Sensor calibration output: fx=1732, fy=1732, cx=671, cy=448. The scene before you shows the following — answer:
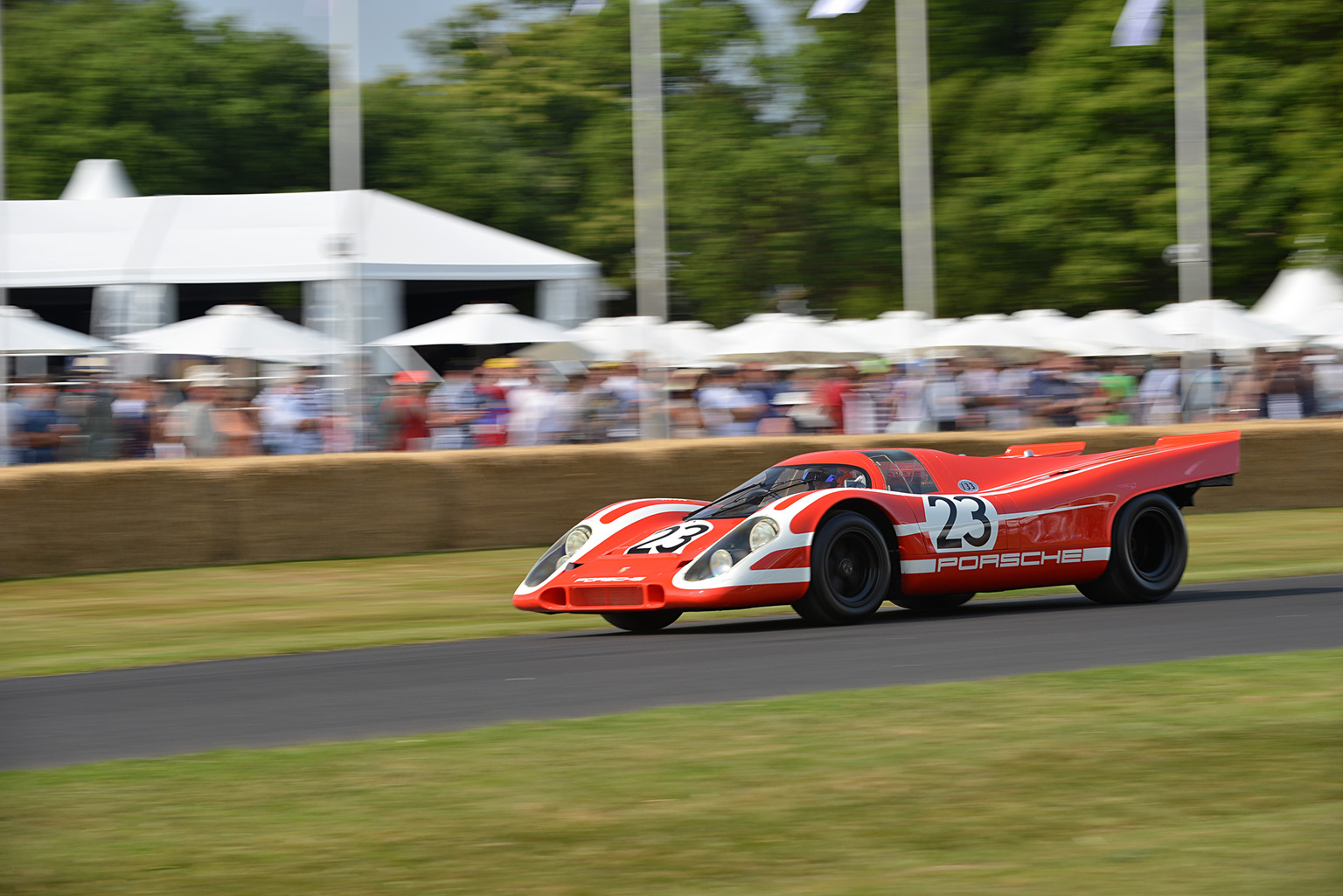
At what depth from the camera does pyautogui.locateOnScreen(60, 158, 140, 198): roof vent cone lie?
111 ft

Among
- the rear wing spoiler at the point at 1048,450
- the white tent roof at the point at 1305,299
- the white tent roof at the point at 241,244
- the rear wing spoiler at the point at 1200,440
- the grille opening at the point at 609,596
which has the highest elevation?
the white tent roof at the point at 241,244

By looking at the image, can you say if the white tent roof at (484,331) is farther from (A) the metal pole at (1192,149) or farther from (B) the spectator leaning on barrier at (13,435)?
(B) the spectator leaning on barrier at (13,435)

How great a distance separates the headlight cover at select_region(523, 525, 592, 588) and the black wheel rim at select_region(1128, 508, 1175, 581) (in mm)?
3592

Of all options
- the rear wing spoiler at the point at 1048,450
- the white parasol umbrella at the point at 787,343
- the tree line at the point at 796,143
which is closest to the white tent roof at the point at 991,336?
the white parasol umbrella at the point at 787,343

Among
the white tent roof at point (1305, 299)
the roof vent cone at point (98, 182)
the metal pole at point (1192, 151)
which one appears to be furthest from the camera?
the roof vent cone at point (98, 182)

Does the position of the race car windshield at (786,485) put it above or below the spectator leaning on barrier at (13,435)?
below

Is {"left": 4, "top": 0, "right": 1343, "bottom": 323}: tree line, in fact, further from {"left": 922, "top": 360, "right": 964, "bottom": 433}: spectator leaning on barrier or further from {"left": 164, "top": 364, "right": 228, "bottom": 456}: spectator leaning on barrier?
{"left": 164, "top": 364, "right": 228, "bottom": 456}: spectator leaning on barrier

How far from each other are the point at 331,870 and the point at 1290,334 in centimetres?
2757

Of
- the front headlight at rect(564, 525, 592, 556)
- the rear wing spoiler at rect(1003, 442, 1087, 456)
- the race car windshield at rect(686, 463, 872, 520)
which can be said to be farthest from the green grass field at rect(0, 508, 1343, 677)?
the rear wing spoiler at rect(1003, 442, 1087, 456)

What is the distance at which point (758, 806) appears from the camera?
5301mm

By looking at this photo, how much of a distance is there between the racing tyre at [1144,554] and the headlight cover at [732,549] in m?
2.60

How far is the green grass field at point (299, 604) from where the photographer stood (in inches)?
411

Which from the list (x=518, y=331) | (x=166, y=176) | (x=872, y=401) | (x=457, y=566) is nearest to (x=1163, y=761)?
(x=457, y=566)

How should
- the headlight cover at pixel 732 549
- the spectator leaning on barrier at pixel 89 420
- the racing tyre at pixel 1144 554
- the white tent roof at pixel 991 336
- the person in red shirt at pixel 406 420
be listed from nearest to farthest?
the headlight cover at pixel 732 549
the racing tyre at pixel 1144 554
the spectator leaning on barrier at pixel 89 420
the person in red shirt at pixel 406 420
the white tent roof at pixel 991 336
